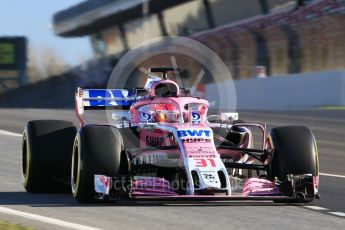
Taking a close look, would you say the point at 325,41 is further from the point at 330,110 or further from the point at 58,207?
the point at 58,207

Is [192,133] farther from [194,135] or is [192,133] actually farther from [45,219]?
[45,219]

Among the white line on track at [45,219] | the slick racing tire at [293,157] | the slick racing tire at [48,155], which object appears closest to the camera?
the white line on track at [45,219]

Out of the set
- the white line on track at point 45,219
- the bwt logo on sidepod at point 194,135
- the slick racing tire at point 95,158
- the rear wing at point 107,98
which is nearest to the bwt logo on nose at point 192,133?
the bwt logo on sidepod at point 194,135

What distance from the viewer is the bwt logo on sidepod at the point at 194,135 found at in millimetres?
10055

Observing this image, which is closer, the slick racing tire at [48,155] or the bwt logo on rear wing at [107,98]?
the slick racing tire at [48,155]

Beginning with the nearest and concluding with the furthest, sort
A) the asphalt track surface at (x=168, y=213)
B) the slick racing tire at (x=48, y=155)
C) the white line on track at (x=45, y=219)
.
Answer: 1. the white line on track at (x=45, y=219)
2. the asphalt track surface at (x=168, y=213)
3. the slick racing tire at (x=48, y=155)

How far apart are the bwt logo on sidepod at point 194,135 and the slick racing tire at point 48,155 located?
1.65 metres

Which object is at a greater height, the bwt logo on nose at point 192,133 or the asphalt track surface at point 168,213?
the bwt logo on nose at point 192,133

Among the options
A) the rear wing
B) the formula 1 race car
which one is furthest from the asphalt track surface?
the rear wing

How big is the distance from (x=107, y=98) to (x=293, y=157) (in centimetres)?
316

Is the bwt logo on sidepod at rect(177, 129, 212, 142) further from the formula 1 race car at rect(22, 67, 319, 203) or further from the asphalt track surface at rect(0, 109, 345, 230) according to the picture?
the asphalt track surface at rect(0, 109, 345, 230)

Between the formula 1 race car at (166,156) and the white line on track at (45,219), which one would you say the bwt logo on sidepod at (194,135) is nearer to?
the formula 1 race car at (166,156)

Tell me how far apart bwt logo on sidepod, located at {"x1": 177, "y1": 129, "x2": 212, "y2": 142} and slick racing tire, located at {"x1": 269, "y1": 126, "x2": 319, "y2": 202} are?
79cm

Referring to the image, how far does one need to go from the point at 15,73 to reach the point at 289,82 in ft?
74.6
